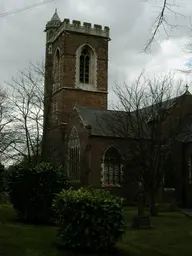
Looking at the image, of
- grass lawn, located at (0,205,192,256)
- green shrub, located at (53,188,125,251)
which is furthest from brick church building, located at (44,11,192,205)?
green shrub, located at (53,188,125,251)

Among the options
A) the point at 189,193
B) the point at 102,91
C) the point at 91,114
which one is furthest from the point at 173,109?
the point at 102,91

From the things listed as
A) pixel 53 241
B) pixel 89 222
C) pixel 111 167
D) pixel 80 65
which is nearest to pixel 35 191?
pixel 53 241

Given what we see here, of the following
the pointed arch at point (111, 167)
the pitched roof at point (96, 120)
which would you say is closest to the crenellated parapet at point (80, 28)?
the pitched roof at point (96, 120)

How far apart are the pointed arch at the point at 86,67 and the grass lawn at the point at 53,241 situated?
38.6m

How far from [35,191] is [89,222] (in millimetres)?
4788

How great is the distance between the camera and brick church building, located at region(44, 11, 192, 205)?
39.1m

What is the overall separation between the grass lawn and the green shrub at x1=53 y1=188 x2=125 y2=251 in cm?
44

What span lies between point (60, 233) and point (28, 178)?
4.36 meters

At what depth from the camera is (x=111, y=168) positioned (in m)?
42.3

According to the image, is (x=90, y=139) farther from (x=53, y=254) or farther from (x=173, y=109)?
(x=53, y=254)

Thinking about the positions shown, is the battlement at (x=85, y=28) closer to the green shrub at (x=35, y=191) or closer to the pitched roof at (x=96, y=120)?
the pitched roof at (x=96, y=120)

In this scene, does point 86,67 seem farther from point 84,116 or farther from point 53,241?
point 53,241

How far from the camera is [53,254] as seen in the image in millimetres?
12133

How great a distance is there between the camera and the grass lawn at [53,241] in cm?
1233
